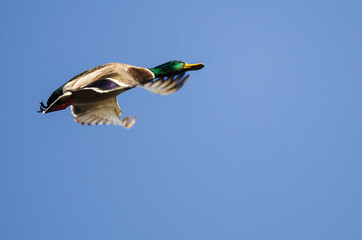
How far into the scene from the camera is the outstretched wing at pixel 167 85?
784 cm

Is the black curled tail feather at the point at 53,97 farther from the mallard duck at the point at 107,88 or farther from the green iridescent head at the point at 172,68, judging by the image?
the green iridescent head at the point at 172,68

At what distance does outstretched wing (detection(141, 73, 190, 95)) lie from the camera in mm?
7844

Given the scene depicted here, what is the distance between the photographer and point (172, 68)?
10586mm

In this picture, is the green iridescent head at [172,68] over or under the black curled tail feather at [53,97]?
over

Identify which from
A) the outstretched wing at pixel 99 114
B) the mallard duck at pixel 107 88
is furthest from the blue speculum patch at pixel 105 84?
the outstretched wing at pixel 99 114

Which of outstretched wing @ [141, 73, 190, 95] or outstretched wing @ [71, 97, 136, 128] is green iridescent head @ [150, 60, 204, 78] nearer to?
outstretched wing @ [71, 97, 136, 128]

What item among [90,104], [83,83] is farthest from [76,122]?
[83,83]

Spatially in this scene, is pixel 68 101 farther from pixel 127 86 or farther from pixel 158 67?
pixel 158 67

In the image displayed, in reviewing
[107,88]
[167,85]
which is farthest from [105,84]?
[167,85]

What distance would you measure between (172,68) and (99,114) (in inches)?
56.6

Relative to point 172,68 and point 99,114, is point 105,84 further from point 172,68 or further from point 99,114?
point 172,68

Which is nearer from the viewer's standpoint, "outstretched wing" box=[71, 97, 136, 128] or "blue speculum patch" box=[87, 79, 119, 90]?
"blue speculum patch" box=[87, 79, 119, 90]

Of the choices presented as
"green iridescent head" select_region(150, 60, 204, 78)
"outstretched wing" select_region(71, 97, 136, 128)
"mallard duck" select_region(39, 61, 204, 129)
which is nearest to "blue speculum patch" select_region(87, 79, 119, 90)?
"mallard duck" select_region(39, 61, 204, 129)

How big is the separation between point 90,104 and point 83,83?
36.7 inches
